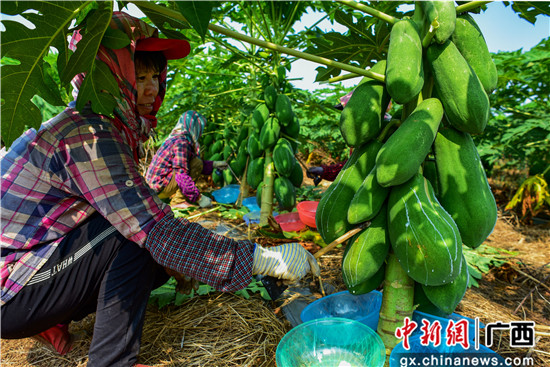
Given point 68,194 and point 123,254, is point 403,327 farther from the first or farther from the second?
point 68,194

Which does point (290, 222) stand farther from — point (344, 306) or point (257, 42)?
point (257, 42)

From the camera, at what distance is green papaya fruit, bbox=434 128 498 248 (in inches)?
38.8

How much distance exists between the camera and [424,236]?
0.93 metres

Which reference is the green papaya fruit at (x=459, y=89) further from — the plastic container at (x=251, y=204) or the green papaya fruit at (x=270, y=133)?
the plastic container at (x=251, y=204)

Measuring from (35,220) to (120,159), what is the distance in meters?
0.41

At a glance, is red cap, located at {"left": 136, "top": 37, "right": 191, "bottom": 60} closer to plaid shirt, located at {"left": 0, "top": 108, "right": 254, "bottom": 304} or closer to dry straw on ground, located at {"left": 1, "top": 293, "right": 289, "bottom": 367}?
plaid shirt, located at {"left": 0, "top": 108, "right": 254, "bottom": 304}

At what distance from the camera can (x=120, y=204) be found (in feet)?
4.25

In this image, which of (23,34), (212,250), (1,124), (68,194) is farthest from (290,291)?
(23,34)

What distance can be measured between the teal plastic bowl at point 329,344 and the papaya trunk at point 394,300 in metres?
0.07

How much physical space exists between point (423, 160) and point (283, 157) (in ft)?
6.57

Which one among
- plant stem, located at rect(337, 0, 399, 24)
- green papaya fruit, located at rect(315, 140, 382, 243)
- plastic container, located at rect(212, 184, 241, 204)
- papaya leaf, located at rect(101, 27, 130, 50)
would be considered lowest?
plastic container, located at rect(212, 184, 241, 204)

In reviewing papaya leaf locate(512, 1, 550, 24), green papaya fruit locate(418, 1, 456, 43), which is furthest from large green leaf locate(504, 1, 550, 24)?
green papaya fruit locate(418, 1, 456, 43)

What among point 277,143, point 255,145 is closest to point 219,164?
point 255,145

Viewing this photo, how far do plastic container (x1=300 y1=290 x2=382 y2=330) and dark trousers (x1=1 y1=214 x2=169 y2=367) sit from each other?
2.47 ft
